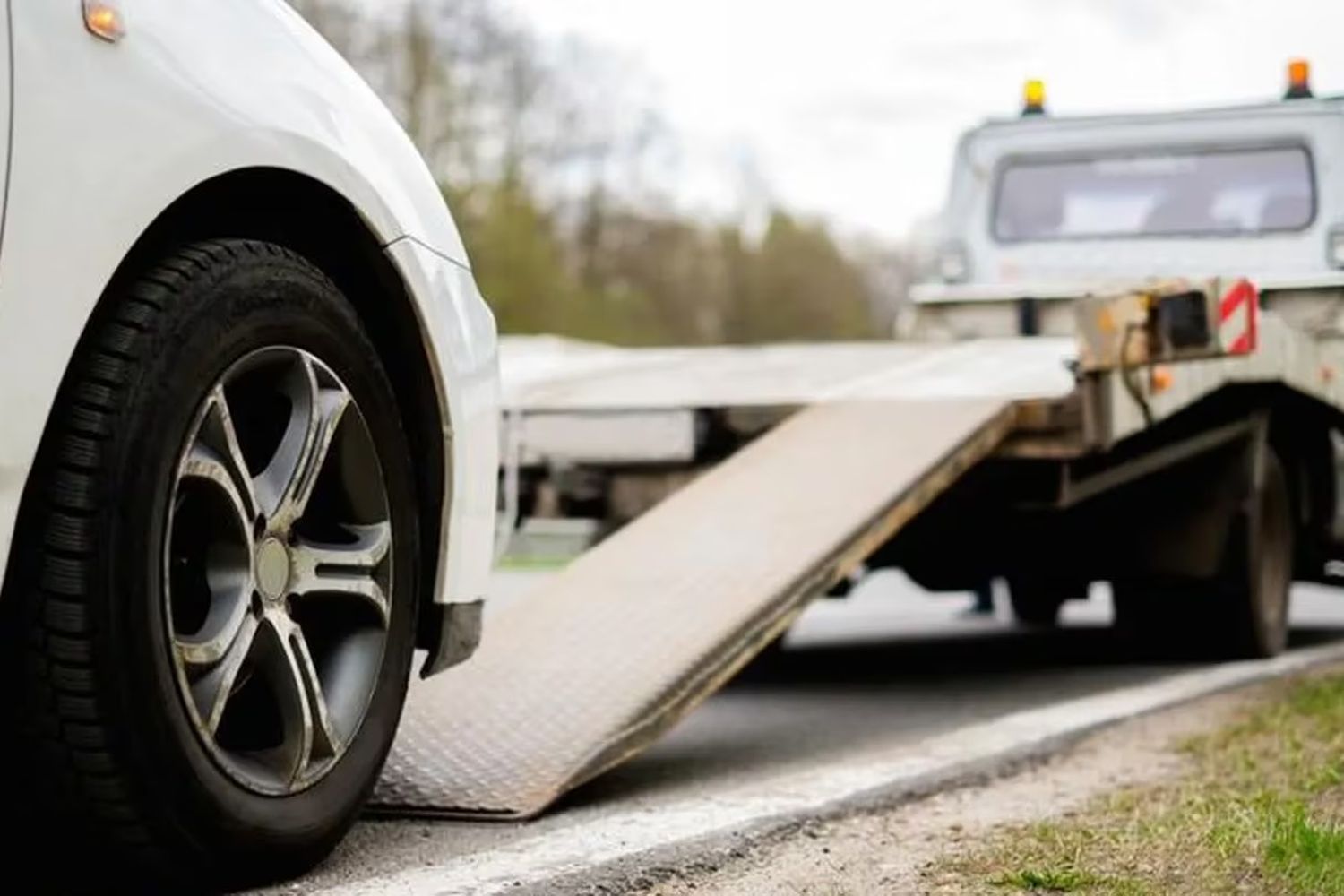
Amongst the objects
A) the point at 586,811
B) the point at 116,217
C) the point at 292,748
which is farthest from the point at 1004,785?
the point at 116,217

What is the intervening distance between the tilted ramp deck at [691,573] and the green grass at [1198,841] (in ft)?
2.95

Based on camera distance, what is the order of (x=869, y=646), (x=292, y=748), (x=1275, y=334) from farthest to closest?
(x=869, y=646) → (x=1275, y=334) → (x=292, y=748)

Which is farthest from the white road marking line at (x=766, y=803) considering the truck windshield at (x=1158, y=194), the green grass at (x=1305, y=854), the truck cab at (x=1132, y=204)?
the truck windshield at (x=1158, y=194)

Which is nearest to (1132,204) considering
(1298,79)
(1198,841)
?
(1298,79)

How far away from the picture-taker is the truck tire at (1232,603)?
7707 millimetres

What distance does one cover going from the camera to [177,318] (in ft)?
10.1

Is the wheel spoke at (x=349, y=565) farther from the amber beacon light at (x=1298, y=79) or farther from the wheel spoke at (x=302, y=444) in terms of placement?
the amber beacon light at (x=1298, y=79)

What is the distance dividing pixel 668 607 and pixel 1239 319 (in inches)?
105

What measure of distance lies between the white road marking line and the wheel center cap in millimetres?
448

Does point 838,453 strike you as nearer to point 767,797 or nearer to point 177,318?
point 767,797

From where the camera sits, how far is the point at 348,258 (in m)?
3.60

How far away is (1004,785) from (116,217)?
8.34 ft

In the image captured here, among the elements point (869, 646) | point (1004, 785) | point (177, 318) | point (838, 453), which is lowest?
point (869, 646)

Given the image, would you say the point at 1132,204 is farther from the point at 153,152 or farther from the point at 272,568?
the point at 153,152
